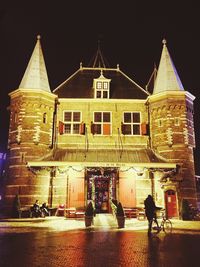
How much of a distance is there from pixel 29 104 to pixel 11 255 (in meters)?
13.4

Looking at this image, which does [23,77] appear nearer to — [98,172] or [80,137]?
[80,137]

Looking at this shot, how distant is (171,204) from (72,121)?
9109mm

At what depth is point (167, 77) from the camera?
19875 millimetres

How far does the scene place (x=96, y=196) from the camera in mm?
19469

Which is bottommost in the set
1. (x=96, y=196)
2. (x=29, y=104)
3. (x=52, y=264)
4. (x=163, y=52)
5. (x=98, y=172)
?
(x=52, y=264)

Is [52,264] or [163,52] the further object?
[163,52]

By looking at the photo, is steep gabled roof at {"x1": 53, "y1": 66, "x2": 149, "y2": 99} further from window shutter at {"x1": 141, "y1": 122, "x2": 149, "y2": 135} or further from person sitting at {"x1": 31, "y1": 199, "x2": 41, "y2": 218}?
person sitting at {"x1": 31, "y1": 199, "x2": 41, "y2": 218}

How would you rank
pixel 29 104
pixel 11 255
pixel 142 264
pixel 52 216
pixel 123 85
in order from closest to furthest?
pixel 142 264
pixel 11 255
pixel 52 216
pixel 29 104
pixel 123 85

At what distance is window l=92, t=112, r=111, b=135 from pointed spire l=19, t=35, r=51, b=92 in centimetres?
417

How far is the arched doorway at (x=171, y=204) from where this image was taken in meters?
17.4

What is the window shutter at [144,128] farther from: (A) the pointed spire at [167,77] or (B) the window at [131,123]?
(A) the pointed spire at [167,77]

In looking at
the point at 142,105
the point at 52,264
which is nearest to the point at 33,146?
the point at 142,105

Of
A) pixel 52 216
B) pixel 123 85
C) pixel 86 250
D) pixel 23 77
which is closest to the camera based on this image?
pixel 86 250

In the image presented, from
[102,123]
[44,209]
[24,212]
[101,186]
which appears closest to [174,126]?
[102,123]
